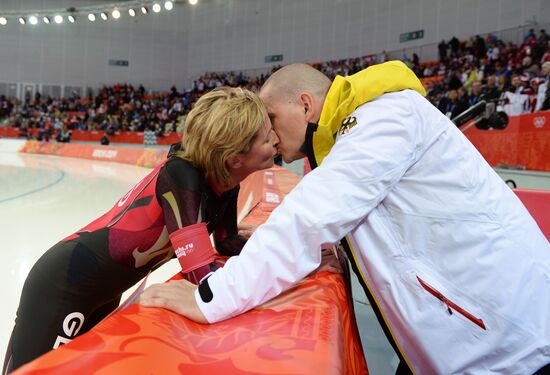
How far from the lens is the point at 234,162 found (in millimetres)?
1410

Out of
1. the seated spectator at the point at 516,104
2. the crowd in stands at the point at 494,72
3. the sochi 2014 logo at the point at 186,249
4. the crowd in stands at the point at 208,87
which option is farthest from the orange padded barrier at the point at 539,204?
the crowd in stands at the point at 208,87

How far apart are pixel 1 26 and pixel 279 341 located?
1296 inches

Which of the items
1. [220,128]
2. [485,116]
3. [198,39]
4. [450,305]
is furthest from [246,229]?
[198,39]

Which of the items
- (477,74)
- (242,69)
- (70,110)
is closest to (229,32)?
(242,69)

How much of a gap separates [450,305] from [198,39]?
30383 mm

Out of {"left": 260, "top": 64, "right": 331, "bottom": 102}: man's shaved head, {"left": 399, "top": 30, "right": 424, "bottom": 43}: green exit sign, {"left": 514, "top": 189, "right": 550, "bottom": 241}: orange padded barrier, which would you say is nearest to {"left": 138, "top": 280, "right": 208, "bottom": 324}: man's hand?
{"left": 260, "top": 64, "right": 331, "bottom": 102}: man's shaved head

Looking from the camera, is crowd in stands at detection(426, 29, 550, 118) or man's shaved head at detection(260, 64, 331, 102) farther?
crowd in stands at detection(426, 29, 550, 118)

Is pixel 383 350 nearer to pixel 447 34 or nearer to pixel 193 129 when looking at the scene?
pixel 193 129

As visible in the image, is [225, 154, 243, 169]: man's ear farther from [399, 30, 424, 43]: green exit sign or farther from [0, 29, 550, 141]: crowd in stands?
[399, 30, 424, 43]: green exit sign

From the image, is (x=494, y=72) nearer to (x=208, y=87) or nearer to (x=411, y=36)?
(x=411, y=36)

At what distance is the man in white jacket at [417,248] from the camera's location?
978mm

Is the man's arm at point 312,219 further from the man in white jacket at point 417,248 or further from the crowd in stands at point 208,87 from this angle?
the crowd in stands at point 208,87

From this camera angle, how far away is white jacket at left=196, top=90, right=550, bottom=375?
0.98 meters

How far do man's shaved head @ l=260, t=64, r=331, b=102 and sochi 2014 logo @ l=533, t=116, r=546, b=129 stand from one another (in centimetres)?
576
